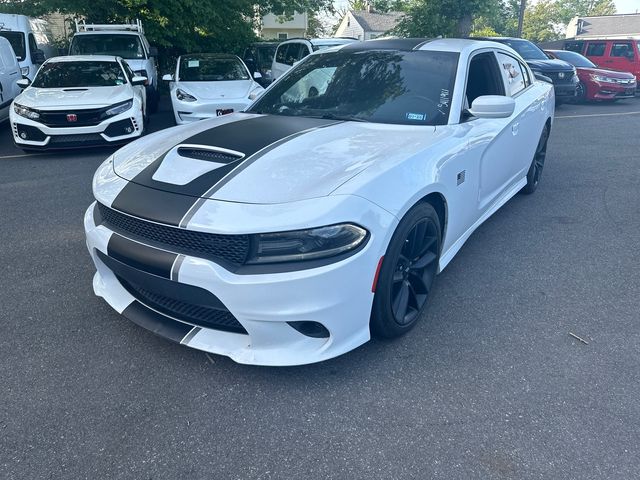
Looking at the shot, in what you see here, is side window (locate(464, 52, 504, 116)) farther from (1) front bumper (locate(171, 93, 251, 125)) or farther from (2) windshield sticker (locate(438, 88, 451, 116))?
(1) front bumper (locate(171, 93, 251, 125))

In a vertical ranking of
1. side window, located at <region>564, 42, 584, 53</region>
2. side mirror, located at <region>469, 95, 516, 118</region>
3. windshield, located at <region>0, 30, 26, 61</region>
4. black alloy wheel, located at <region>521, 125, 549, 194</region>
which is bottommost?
black alloy wheel, located at <region>521, 125, 549, 194</region>

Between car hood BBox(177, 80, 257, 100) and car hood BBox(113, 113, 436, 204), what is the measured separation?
5.60 metres

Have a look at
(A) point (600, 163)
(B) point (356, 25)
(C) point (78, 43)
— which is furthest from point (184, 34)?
(B) point (356, 25)

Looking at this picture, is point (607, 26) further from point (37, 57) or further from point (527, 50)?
point (37, 57)

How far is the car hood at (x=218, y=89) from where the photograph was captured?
8.74 meters

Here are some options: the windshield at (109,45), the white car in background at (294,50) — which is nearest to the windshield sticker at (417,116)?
the white car in background at (294,50)

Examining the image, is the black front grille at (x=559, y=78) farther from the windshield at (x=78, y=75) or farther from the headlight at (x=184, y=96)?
the windshield at (x=78, y=75)

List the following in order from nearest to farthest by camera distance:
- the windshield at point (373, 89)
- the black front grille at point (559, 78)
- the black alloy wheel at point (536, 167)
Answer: the windshield at point (373, 89)
the black alloy wheel at point (536, 167)
the black front grille at point (559, 78)

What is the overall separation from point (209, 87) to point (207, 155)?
6864mm

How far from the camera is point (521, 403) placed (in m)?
2.43

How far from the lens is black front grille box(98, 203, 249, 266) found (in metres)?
2.28

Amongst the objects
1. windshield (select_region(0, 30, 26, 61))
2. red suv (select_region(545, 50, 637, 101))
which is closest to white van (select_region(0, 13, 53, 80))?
windshield (select_region(0, 30, 26, 61))

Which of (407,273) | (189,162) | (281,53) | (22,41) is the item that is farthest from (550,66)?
(22,41)

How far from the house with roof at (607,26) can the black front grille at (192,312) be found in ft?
154
